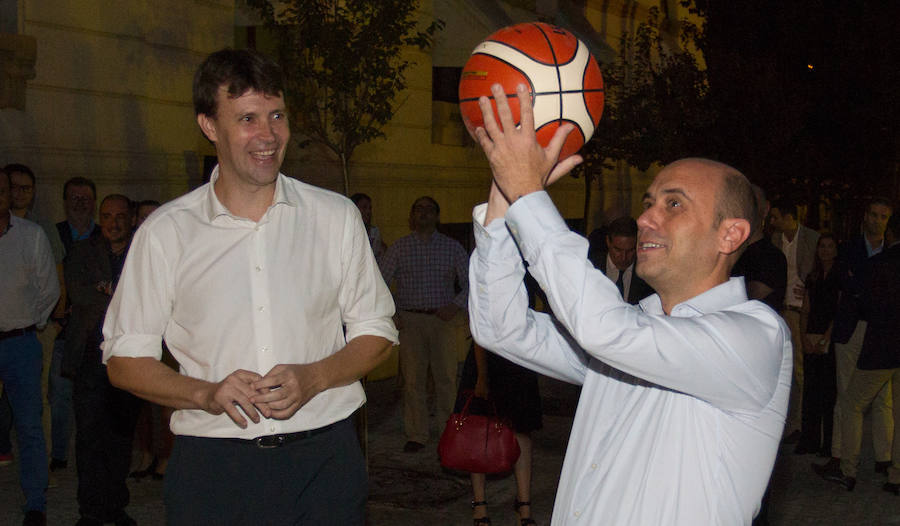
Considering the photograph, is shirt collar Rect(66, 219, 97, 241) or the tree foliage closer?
shirt collar Rect(66, 219, 97, 241)

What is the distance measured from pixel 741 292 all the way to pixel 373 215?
11121 millimetres

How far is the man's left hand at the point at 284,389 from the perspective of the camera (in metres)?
3.22

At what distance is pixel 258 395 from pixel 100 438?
4.04 metres

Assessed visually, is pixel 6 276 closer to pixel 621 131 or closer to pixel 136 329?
pixel 136 329

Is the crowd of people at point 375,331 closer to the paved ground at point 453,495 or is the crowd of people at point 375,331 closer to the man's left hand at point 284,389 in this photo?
the man's left hand at point 284,389

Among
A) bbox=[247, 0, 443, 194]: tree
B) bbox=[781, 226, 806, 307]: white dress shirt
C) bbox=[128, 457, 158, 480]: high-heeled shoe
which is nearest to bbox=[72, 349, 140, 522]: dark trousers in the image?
bbox=[128, 457, 158, 480]: high-heeled shoe

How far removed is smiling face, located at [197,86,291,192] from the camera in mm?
3623

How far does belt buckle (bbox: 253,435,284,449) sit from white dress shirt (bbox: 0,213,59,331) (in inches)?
171

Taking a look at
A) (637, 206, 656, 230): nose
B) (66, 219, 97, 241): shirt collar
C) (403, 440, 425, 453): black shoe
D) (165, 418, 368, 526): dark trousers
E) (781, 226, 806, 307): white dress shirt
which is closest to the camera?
(637, 206, 656, 230): nose

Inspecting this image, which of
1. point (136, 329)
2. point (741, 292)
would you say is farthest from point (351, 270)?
point (741, 292)

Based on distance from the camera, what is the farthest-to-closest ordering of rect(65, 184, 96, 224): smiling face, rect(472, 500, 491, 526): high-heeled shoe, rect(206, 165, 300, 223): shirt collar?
rect(65, 184, 96, 224): smiling face
rect(472, 500, 491, 526): high-heeled shoe
rect(206, 165, 300, 223): shirt collar

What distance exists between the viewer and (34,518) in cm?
682

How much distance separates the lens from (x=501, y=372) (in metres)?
7.21

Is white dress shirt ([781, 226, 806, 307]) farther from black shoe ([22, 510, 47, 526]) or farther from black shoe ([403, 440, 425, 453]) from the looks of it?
black shoe ([22, 510, 47, 526])
